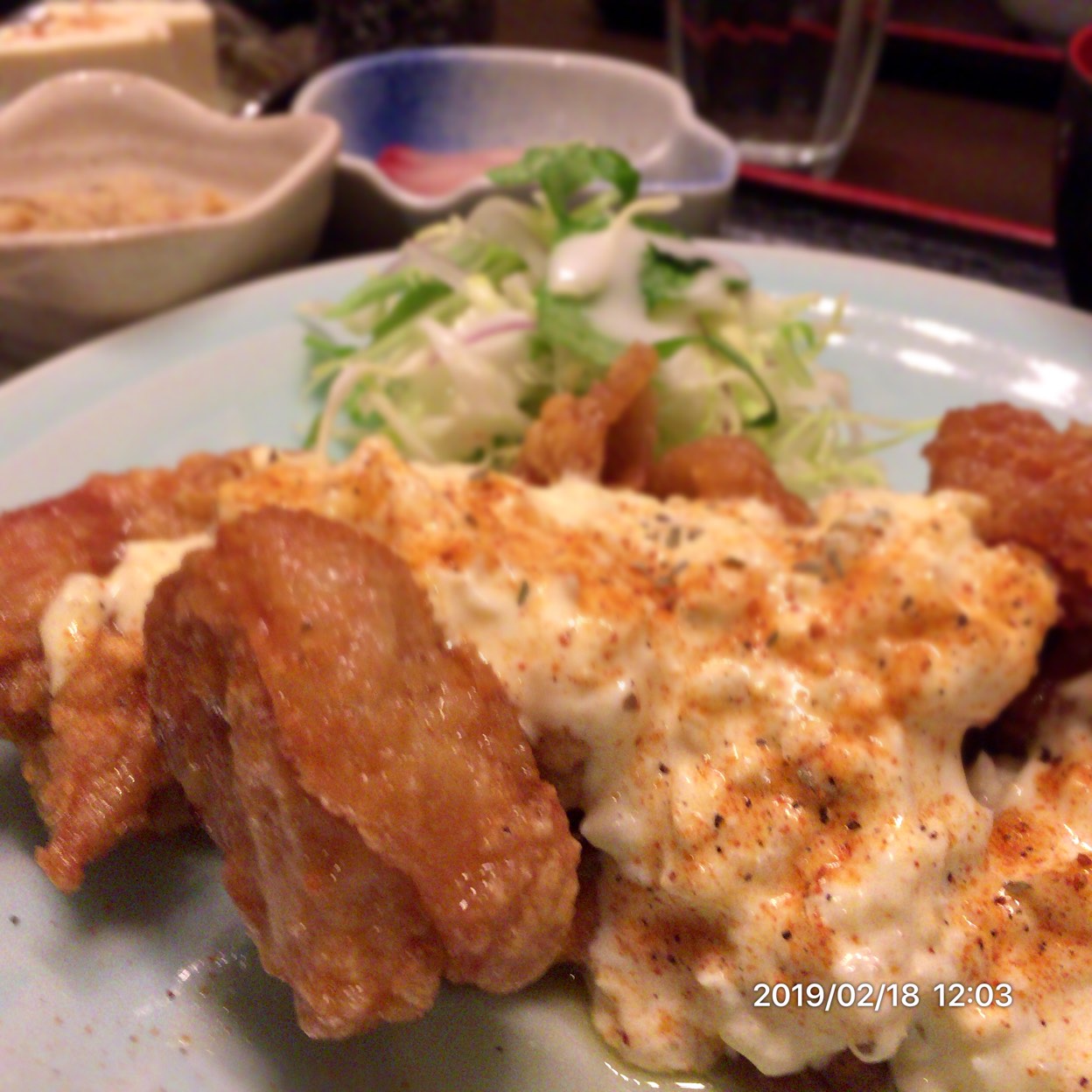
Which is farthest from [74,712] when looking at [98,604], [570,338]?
[570,338]

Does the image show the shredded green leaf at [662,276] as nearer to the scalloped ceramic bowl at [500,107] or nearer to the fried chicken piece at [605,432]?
the fried chicken piece at [605,432]

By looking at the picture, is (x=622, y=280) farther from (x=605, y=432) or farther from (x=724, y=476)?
(x=724, y=476)

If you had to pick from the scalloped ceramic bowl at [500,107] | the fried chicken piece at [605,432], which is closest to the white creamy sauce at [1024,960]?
the fried chicken piece at [605,432]

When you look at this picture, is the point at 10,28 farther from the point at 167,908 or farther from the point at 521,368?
the point at 167,908

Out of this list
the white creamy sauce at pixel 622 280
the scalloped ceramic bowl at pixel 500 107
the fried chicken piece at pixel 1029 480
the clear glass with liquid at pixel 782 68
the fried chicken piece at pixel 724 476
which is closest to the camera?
the fried chicken piece at pixel 1029 480

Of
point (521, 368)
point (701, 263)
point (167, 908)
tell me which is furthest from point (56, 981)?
point (701, 263)

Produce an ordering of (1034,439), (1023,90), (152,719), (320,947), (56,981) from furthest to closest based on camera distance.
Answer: (1023,90) < (1034,439) < (152,719) < (56,981) < (320,947)
